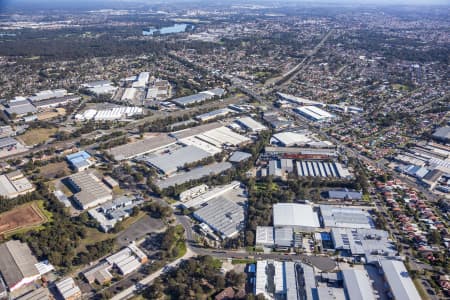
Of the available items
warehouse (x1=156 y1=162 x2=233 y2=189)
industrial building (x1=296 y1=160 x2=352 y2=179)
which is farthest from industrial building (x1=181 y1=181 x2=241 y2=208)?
industrial building (x1=296 y1=160 x2=352 y2=179)

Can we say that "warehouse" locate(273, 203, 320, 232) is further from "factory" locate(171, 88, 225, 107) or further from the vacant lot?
"factory" locate(171, 88, 225, 107)

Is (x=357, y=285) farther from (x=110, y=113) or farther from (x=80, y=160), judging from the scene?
(x=110, y=113)

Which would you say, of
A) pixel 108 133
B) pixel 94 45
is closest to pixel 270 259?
pixel 108 133

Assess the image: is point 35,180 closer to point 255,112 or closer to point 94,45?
point 255,112

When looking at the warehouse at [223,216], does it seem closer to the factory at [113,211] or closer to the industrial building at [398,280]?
the factory at [113,211]

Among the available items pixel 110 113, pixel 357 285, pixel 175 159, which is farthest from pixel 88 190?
pixel 357 285
